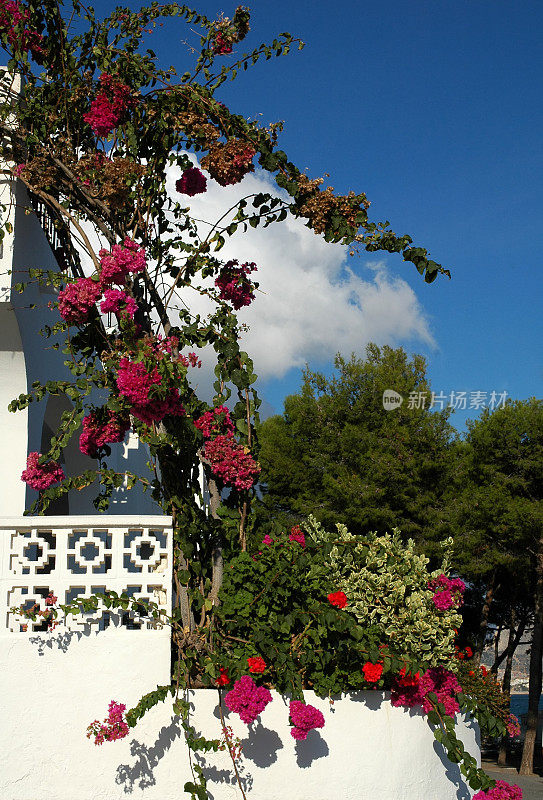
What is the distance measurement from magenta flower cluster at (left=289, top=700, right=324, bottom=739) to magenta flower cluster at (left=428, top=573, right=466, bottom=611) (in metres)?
1.41

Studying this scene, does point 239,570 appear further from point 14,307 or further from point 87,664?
point 14,307

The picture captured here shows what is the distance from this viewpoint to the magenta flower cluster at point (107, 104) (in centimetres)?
534

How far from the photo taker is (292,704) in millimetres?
4355

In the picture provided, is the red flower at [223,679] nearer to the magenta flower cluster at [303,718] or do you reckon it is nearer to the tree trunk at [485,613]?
the magenta flower cluster at [303,718]

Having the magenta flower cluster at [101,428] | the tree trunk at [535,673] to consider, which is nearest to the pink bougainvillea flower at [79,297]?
the magenta flower cluster at [101,428]

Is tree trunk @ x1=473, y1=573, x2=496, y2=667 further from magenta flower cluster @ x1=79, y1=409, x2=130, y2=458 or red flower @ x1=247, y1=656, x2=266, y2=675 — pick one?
red flower @ x1=247, y1=656, x2=266, y2=675

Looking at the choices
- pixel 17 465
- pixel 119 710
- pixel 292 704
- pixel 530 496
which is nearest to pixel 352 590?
pixel 292 704

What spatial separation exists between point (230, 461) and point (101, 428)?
119 centimetres

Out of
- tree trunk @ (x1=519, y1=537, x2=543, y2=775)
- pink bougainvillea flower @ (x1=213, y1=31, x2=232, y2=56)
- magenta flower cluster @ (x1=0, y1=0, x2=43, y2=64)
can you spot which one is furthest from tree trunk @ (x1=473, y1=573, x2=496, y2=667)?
magenta flower cluster @ (x1=0, y1=0, x2=43, y2=64)

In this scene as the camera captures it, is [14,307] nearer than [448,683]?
No

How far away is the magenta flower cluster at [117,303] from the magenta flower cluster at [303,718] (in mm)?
2752

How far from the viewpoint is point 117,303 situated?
16.1 feet

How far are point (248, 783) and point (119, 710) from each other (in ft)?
3.08

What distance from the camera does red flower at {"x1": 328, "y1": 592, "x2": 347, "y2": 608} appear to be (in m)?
4.82
